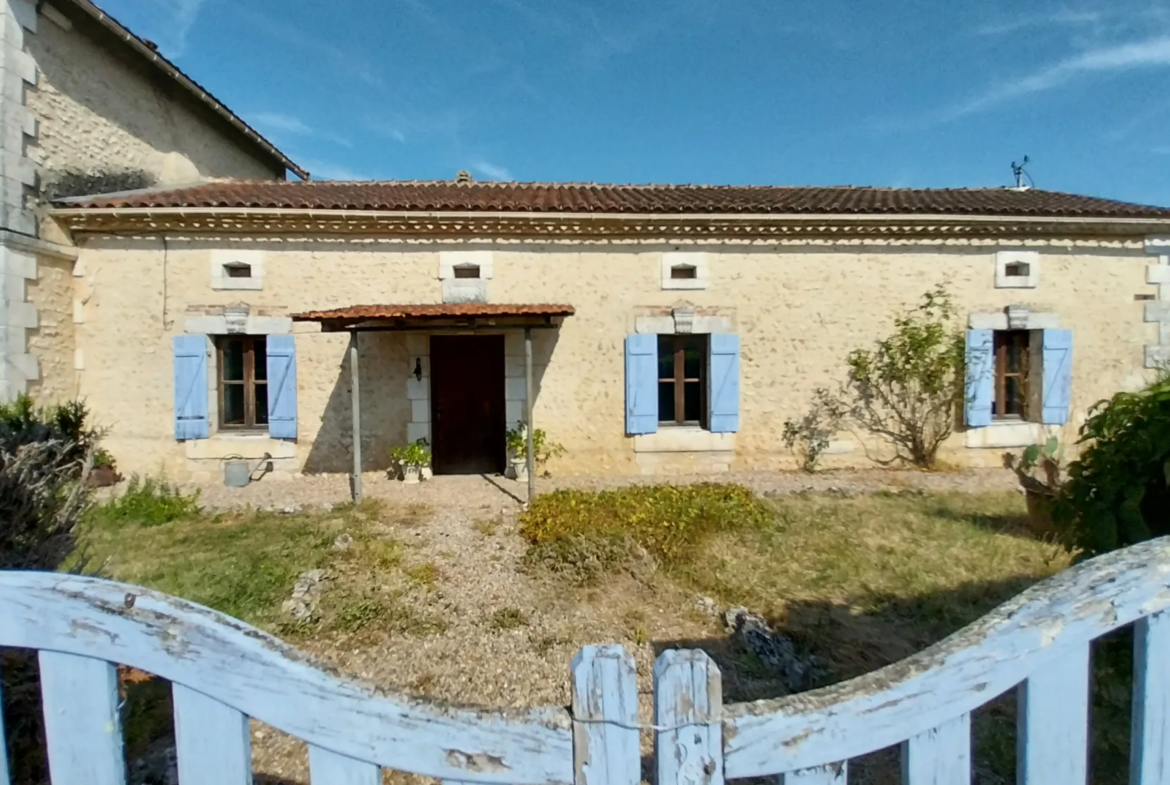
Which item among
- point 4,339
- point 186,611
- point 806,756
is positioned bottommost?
point 806,756

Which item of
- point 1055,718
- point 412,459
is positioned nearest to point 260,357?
point 412,459

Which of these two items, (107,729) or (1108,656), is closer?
(107,729)

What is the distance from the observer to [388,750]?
2.92ft

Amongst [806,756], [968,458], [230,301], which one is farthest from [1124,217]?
[230,301]

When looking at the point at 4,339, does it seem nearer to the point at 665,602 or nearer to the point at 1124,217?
the point at 665,602

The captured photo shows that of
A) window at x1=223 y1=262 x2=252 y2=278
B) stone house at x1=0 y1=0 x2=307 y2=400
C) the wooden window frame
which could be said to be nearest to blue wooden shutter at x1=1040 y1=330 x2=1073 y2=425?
the wooden window frame

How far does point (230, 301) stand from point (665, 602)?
6496 millimetres

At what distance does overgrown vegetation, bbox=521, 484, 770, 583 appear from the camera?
436 centimetres

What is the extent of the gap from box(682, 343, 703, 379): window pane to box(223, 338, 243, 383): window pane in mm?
5985

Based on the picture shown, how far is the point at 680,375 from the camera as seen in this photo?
24.4ft

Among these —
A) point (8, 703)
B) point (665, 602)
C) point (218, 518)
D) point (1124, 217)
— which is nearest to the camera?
point (8, 703)

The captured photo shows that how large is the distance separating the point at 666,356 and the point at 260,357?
5496 millimetres

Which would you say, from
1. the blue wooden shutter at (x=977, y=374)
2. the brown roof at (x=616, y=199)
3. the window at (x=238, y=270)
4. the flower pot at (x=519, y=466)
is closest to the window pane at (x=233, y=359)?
the window at (x=238, y=270)

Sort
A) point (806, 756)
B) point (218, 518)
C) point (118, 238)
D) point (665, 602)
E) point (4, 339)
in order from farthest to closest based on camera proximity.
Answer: point (118, 238) → point (4, 339) → point (218, 518) → point (665, 602) → point (806, 756)
